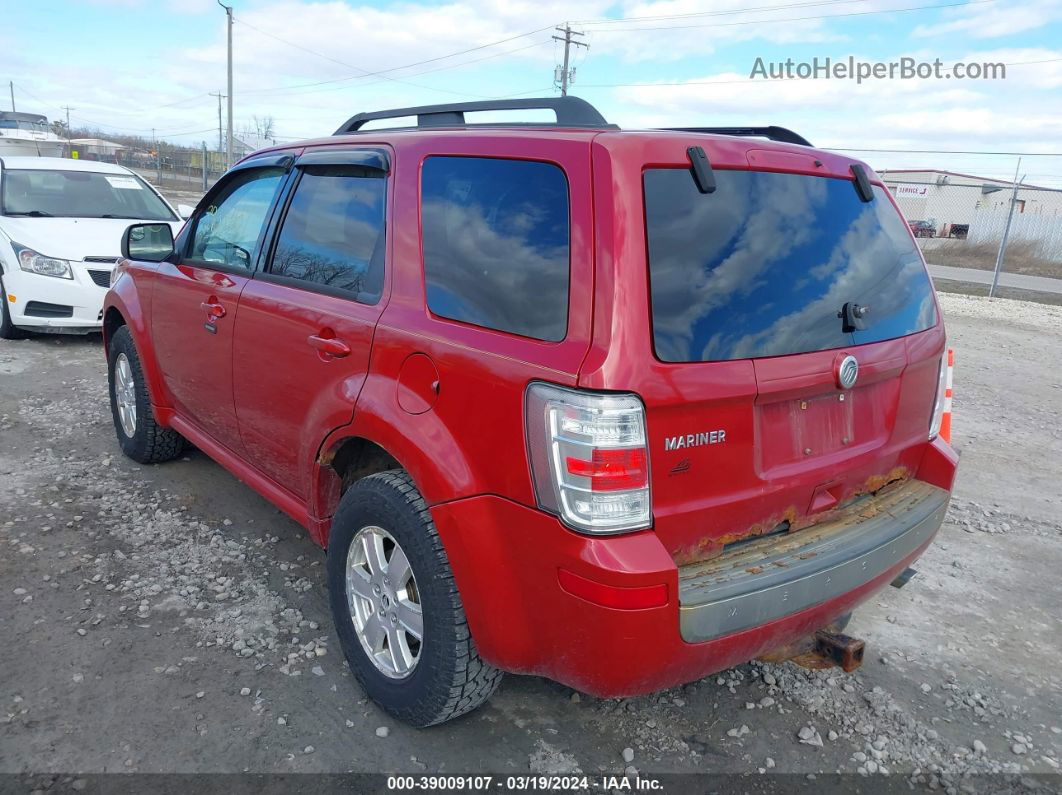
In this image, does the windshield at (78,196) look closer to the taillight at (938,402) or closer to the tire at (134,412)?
the tire at (134,412)

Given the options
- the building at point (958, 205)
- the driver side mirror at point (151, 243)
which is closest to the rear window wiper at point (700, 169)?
the driver side mirror at point (151, 243)

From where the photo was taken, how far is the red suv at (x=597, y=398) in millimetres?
2027

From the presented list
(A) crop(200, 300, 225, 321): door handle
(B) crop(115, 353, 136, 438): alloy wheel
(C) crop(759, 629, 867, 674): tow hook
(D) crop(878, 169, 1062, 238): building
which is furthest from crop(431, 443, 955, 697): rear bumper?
(D) crop(878, 169, 1062, 238): building

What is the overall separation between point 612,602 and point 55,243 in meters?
7.77

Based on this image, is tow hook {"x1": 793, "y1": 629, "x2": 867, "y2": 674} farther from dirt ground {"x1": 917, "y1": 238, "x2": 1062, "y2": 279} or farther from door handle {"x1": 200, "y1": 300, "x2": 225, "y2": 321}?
dirt ground {"x1": 917, "y1": 238, "x2": 1062, "y2": 279}

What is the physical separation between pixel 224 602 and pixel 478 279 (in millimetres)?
1965

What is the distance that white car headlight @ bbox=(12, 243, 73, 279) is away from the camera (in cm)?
754

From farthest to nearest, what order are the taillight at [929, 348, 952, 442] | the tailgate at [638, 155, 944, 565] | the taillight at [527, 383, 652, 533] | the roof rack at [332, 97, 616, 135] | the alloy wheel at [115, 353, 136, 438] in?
the alloy wheel at [115, 353, 136, 438] → the taillight at [929, 348, 952, 442] → the roof rack at [332, 97, 616, 135] → the tailgate at [638, 155, 944, 565] → the taillight at [527, 383, 652, 533]

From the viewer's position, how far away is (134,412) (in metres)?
4.77

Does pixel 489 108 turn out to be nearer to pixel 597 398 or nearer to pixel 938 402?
pixel 597 398

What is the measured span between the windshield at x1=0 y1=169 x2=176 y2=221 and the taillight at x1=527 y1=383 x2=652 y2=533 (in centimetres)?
815

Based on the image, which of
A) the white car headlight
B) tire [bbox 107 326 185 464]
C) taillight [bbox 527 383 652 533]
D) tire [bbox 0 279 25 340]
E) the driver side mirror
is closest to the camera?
taillight [bbox 527 383 652 533]

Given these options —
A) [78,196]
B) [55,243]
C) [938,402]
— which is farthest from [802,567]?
[78,196]

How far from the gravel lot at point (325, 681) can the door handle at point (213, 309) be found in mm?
1140
